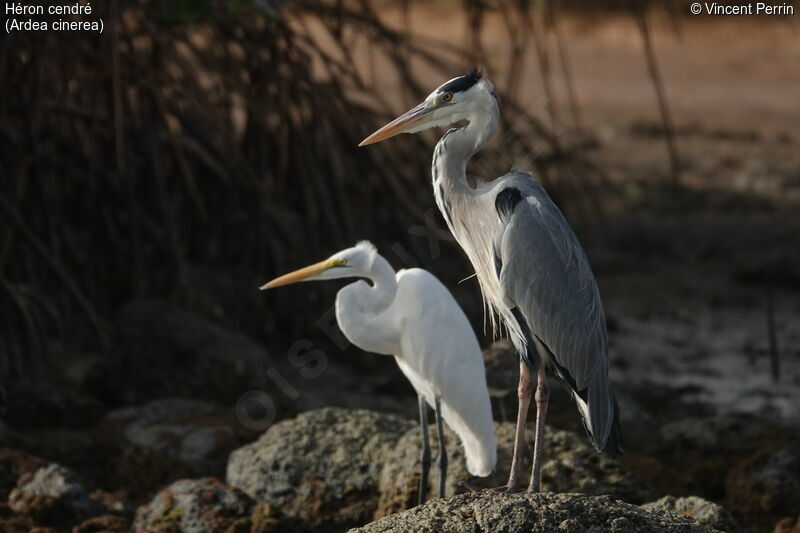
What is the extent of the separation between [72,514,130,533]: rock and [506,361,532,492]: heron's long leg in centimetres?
153

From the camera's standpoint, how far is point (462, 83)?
3928 mm

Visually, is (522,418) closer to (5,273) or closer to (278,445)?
(278,445)

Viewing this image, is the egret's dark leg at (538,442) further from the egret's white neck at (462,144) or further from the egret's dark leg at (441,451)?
the egret's dark leg at (441,451)

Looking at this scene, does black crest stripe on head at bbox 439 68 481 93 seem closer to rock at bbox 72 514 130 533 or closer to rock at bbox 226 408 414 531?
rock at bbox 226 408 414 531

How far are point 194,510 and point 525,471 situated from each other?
3.84 feet

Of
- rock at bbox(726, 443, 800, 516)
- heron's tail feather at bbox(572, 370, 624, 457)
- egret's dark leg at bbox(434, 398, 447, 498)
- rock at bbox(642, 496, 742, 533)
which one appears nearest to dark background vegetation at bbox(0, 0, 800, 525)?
rock at bbox(726, 443, 800, 516)

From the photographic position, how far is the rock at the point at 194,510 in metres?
4.61

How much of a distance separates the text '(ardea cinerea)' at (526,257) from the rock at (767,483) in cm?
136

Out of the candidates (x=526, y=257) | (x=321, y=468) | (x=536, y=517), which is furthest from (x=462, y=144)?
(x=321, y=468)

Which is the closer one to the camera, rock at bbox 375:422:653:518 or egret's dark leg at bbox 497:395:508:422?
rock at bbox 375:422:653:518

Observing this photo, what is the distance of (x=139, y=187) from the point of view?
7547mm

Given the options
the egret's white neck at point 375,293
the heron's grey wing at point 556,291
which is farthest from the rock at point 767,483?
the egret's white neck at point 375,293

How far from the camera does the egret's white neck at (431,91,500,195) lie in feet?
12.8

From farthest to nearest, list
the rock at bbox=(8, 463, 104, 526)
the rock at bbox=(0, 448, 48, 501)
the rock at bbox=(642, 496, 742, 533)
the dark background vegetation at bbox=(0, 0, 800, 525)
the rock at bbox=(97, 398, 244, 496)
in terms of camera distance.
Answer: the dark background vegetation at bbox=(0, 0, 800, 525) → the rock at bbox=(97, 398, 244, 496) → the rock at bbox=(0, 448, 48, 501) → the rock at bbox=(8, 463, 104, 526) → the rock at bbox=(642, 496, 742, 533)
